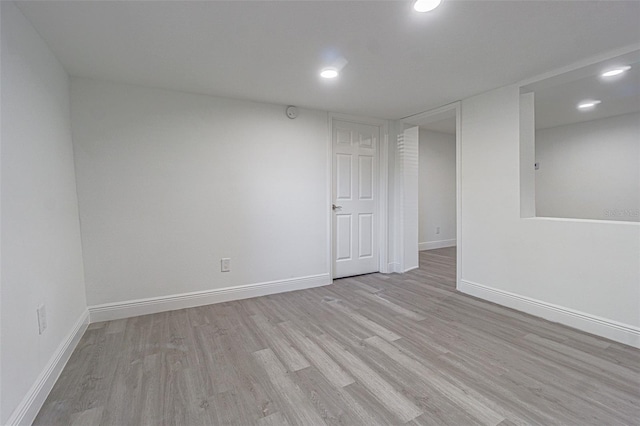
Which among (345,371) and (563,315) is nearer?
(345,371)

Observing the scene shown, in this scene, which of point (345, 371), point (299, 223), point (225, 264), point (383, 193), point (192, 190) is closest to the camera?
point (345, 371)

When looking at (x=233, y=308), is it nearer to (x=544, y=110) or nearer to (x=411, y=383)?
(x=411, y=383)

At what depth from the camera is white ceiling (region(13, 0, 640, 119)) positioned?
1609 mm

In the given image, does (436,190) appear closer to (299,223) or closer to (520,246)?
(520,246)

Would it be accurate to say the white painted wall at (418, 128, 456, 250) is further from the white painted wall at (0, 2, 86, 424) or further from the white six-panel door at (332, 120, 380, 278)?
the white painted wall at (0, 2, 86, 424)

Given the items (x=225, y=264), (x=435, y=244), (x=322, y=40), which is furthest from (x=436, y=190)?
(x=322, y=40)

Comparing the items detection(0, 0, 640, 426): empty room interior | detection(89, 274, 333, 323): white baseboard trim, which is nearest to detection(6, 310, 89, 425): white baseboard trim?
detection(0, 0, 640, 426): empty room interior

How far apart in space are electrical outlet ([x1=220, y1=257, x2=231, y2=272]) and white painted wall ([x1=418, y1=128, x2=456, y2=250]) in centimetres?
391

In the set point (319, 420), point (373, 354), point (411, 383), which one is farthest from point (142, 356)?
point (411, 383)

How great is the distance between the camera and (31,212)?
1601 mm

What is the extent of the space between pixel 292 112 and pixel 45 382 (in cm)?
298

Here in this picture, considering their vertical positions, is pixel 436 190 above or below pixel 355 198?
above

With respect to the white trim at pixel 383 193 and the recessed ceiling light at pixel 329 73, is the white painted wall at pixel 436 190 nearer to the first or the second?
the white trim at pixel 383 193

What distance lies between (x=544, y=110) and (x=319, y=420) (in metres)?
4.75
